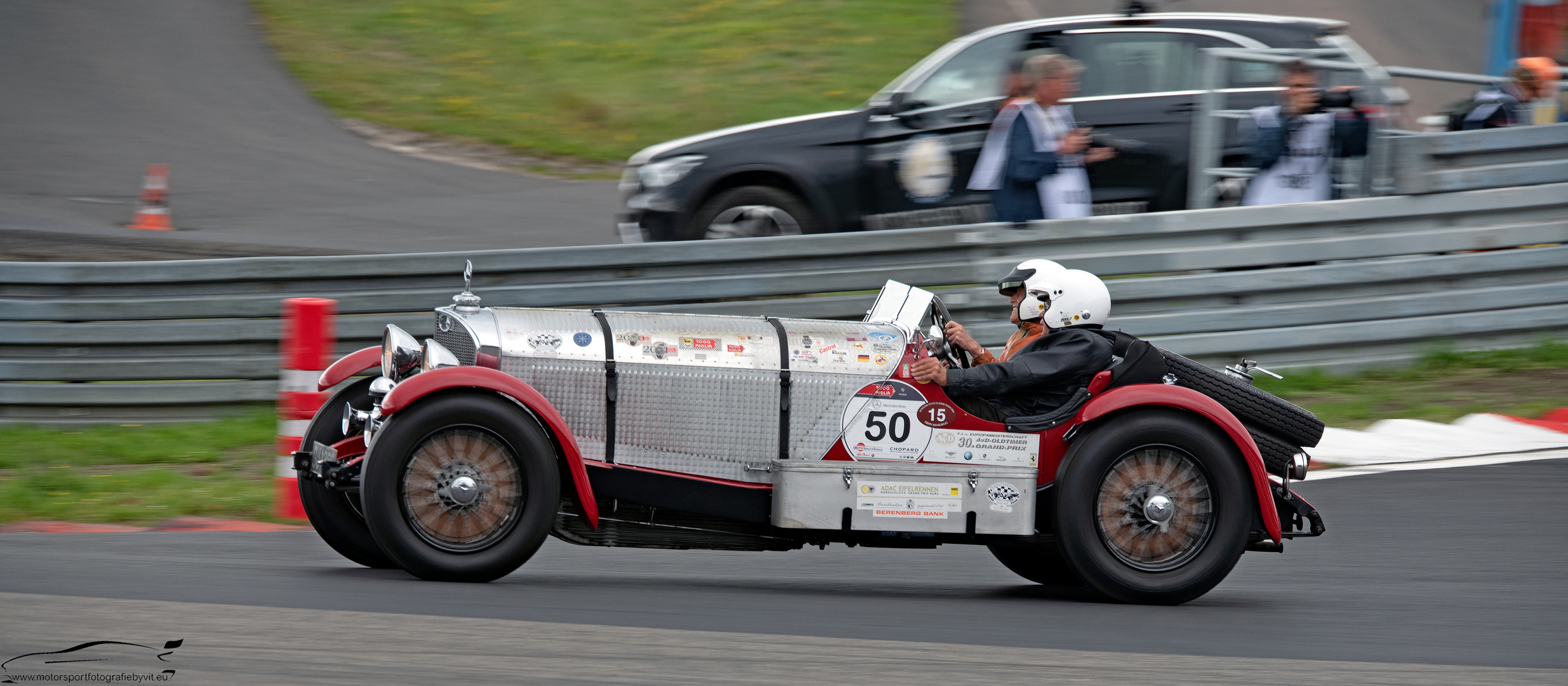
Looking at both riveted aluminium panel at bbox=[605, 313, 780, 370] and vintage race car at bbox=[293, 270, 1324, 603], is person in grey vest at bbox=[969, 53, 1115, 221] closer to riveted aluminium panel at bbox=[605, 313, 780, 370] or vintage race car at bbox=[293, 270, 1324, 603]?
vintage race car at bbox=[293, 270, 1324, 603]

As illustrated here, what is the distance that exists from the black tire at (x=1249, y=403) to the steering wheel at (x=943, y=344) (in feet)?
2.43

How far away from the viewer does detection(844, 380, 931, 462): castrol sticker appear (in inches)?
205

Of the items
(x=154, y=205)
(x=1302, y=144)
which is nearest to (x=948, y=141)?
(x=1302, y=144)

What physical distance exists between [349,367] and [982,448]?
235cm

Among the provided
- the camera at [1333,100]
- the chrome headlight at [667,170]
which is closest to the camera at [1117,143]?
the camera at [1333,100]

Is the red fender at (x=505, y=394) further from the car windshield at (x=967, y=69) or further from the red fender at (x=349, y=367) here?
the car windshield at (x=967, y=69)

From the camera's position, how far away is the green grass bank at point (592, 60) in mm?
19047

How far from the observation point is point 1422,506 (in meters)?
6.82

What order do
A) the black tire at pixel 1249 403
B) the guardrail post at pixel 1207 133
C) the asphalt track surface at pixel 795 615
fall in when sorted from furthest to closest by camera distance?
1. the guardrail post at pixel 1207 133
2. the black tire at pixel 1249 403
3. the asphalt track surface at pixel 795 615

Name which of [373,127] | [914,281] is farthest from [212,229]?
[914,281]

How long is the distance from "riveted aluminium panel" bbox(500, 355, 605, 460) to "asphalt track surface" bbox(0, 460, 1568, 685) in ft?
1.75

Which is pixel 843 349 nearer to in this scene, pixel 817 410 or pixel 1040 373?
pixel 817 410

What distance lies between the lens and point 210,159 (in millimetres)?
15578

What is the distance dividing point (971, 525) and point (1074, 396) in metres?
0.58
